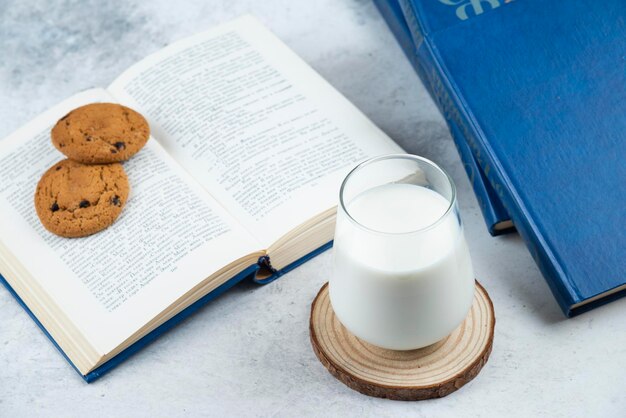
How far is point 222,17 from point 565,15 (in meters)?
0.66

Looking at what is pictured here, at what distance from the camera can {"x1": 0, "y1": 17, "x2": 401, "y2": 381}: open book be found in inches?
46.8

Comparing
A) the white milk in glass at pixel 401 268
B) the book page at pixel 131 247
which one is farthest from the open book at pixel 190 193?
the white milk in glass at pixel 401 268

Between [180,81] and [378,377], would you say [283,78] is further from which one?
[378,377]

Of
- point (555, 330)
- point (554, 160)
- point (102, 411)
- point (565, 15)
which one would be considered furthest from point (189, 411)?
point (565, 15)

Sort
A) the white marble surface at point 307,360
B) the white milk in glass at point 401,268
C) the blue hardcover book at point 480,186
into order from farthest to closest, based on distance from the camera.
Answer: the blue hardcover book at point 480,186 → the white marble surface at point 307,360 → the white milk in glass at point 401,268

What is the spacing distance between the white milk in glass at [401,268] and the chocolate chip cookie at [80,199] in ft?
1.21

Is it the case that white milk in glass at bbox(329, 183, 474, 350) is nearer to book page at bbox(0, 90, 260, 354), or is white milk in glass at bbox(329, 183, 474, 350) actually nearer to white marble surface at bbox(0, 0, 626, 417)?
white marble surface at bbox(0, 0, 626, 417)

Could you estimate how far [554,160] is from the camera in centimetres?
122

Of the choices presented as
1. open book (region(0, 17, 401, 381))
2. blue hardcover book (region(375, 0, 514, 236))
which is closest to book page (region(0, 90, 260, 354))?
open book (region(0, 17, 401, 381))

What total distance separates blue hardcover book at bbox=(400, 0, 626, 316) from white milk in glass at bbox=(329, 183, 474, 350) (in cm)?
18

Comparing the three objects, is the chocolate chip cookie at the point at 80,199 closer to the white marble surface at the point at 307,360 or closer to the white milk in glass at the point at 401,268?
Result: the white marble surface at the point at 307,360

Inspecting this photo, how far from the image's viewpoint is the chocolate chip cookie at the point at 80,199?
1.26 meters

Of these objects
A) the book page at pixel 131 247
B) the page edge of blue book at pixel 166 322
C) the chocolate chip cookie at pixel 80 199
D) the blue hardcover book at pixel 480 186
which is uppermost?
the chocolate chip cookie at pixel 80 199

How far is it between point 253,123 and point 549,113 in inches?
16.5
